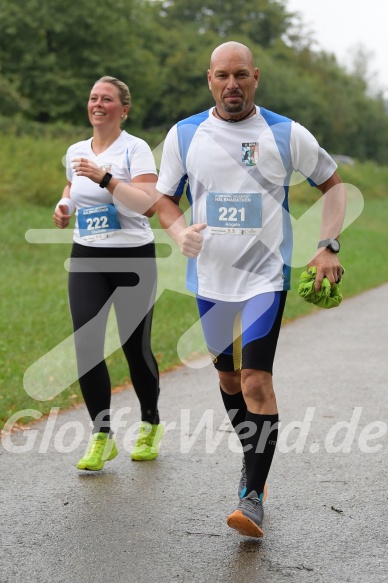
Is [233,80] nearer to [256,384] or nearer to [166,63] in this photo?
[256,384]

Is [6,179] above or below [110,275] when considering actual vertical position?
below

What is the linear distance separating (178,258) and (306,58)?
2948 inches

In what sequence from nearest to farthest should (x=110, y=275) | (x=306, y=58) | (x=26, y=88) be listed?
(x=110, y=275) < (x=26, y=88) < (x=306, y=58)

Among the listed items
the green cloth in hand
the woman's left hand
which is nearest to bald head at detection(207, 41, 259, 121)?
the green cloth in hand

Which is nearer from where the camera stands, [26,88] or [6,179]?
[6,179]

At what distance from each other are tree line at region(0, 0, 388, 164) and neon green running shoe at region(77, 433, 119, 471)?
1567 inches

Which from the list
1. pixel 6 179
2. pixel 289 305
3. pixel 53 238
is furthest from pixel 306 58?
pixel 53 238

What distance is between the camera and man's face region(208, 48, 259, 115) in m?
4.78

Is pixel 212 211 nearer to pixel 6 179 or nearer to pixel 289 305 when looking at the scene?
pixel 289 305

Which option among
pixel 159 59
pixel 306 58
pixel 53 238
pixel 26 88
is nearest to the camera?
pixel 53 238

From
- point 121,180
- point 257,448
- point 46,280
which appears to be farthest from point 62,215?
point 46,280

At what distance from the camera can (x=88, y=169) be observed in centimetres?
552

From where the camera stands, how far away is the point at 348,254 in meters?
22.9

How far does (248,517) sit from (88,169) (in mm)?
2070
